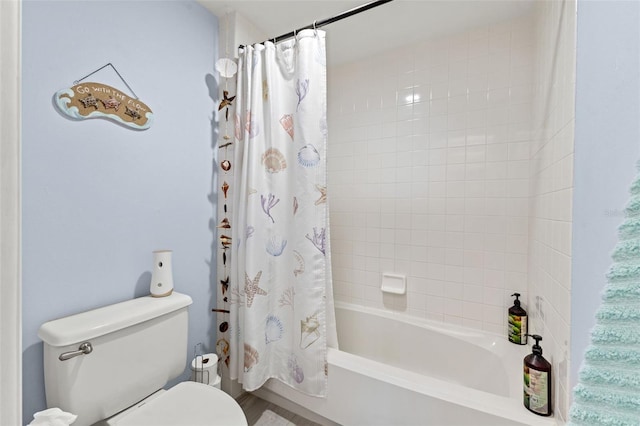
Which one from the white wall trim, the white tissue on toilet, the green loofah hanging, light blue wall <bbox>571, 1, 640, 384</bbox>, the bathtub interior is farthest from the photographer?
the bathtub interior

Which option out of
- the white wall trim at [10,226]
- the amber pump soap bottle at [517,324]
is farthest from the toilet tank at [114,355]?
the amber pump soap bottle at [517,324]

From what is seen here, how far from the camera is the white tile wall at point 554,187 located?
0.86m

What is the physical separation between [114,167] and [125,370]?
816mm

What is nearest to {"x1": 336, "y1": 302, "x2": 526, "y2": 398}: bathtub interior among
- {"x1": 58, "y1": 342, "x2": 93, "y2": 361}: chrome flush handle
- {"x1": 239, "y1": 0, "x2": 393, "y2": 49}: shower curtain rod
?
{"x1": 58, "y1": 342, "x2": 93, "y2": 361}: chrome flush handle

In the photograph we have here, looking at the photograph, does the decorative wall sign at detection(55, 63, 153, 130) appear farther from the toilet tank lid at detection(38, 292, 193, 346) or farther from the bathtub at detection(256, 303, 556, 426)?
the bathtub at detection(256, 303, 556, 426)

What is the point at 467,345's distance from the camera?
1.67 m

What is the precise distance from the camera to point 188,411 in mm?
1037

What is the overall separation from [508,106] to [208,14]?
182 centimetres

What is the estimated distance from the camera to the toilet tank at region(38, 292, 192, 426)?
3.09 ft

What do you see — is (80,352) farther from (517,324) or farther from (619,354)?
(517,324)

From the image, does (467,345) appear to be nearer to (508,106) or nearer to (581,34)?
(508,106)

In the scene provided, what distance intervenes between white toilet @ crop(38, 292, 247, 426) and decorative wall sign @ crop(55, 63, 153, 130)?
30.7 inches

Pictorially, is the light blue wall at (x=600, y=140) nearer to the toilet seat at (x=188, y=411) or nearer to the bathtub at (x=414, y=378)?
the bathtub at (x=414, y=378)

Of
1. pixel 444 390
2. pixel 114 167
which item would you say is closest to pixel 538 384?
pixel 444 390
